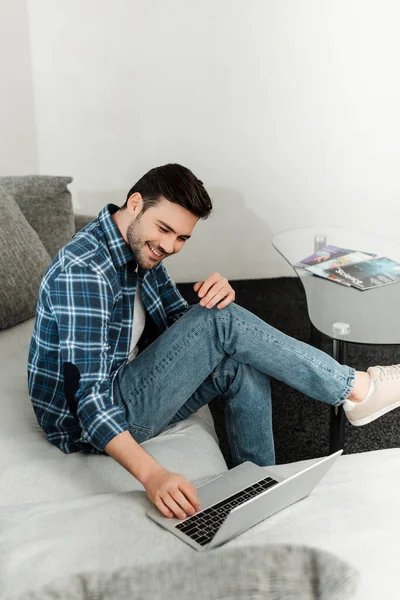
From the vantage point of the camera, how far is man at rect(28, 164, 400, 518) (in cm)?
153

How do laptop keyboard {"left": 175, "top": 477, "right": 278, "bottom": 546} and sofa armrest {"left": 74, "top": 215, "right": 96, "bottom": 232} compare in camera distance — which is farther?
sofa armrest {"left": 74, "top": 215, "right": 96, "bottom": 232}

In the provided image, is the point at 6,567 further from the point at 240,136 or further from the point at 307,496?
the point at 240,136

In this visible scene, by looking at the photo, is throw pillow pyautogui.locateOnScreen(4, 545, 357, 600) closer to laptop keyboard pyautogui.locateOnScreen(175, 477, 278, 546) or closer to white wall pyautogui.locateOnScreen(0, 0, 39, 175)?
laptop keyboard pyautogui.locateOnScreen(175, 477, 278, 546)

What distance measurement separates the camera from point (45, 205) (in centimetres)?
249

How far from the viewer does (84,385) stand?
4.82ft

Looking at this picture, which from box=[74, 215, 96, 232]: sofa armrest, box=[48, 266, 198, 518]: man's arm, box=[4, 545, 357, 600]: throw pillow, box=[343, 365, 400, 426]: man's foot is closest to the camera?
box=[4, 545, 357, 600]: throw pillow

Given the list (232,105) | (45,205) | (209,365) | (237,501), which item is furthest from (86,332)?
(232,105)

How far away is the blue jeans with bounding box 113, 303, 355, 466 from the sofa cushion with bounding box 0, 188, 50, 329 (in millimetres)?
638

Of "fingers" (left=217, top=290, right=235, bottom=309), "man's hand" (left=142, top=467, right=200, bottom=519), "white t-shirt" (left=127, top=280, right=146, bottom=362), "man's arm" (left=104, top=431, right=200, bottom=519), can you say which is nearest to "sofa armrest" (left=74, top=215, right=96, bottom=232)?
"white t-shirt" (left=127, top=280, right=146, bottom=362)

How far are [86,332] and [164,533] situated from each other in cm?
46

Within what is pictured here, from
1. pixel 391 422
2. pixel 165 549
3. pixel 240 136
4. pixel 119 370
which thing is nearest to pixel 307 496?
pixel 165 549

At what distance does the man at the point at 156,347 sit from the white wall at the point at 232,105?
175 cm

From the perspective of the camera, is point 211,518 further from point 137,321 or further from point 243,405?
point 137,321

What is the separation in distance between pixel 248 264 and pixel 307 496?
2485 millimetres
